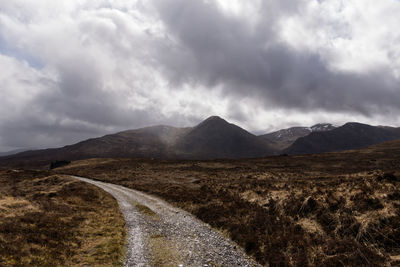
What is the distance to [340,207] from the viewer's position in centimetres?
1485

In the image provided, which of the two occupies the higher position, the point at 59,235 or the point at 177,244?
the point at 59,235

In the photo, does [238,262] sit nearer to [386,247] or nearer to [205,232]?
[205,232]

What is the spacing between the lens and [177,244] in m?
13.9

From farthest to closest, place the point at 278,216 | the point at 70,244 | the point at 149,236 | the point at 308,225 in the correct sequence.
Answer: the point at 278,216 < the point at 149,236 < the point at 308,225 < the point at 70,244

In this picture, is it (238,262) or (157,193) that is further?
(157,193)

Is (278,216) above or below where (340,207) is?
below

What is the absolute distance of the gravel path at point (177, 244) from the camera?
37.7 ft

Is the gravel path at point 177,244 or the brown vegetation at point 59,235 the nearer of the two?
the brown vegetation at point 59,235

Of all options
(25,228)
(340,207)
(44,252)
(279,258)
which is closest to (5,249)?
(44,252)

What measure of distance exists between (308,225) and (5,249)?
18367 millimetres

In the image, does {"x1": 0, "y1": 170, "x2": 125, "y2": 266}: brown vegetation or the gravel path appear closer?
{"x1": 0, "y1": 170, "x2": 125, "y2": 266}: brown vegetation

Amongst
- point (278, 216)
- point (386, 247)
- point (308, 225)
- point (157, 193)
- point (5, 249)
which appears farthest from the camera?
point (157, 193)

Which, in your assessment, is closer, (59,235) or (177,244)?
(177,244)

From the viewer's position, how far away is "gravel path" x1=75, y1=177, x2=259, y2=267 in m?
11.5
